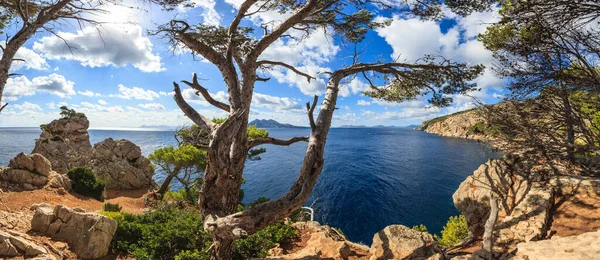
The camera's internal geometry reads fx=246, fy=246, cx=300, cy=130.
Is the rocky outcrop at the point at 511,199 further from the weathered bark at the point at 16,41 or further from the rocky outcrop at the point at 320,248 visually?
the weathered bark at the point at 16,41

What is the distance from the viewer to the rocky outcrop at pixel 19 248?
6320 millimetres

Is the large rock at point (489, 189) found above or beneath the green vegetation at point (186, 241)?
above

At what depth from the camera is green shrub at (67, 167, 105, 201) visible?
20.0m

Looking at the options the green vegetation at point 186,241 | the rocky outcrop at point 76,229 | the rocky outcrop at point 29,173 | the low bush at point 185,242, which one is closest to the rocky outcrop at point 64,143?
the rocky outcrop at point 29,173

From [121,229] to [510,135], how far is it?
15012 mm

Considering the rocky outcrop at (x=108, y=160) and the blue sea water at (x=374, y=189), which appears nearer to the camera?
the rocky outcrop at (x=108, y=160)

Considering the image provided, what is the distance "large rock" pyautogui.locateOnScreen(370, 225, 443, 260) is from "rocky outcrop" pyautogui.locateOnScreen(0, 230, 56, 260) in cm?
905

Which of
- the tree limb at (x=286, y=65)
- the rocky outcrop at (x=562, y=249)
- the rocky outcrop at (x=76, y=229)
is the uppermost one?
the tree limb at (x=286, y=65)

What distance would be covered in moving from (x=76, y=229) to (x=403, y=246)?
35.5 ft

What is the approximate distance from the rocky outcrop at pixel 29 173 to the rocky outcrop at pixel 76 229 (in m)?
10.7

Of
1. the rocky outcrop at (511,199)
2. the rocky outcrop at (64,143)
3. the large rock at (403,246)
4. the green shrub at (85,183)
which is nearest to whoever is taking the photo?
the rocky outcrop at (511,199)

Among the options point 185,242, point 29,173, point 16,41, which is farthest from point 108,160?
point 185,242

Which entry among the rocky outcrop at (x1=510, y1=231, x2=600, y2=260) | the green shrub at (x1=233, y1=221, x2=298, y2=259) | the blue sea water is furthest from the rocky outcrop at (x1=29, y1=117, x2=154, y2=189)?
the rocky outcrop at (x1=510, y1=231, x2=600, y2=260)

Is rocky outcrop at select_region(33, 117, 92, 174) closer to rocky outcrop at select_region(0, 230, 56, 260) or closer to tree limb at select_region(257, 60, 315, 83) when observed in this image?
rocky outcrop at select_region(0, 230, 56, 260)
